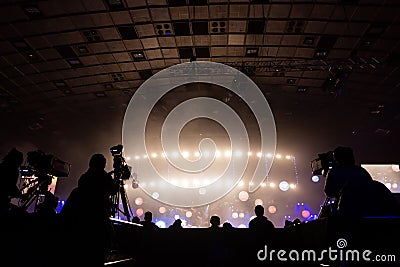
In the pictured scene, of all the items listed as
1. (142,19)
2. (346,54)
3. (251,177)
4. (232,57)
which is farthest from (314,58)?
(251,177)

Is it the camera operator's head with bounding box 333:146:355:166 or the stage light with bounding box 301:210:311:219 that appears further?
the stage light with bounding box 301:210:311:219

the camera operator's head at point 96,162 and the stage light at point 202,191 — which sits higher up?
the stage light at point 202,191

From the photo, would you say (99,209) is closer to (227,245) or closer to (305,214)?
(227,245)

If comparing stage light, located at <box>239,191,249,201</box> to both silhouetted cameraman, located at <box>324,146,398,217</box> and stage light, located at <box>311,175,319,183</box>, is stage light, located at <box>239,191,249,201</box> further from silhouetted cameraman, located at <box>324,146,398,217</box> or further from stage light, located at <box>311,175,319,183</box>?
silhouetted cameraman, located at <box>324,146,398,217</box>

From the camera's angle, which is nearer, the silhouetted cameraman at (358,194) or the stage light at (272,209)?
the silhouetted cameraman at (358,194)

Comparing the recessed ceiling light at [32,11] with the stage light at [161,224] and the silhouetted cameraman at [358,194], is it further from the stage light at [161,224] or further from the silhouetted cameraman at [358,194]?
the stage light at [161,224]

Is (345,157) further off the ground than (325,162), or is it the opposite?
(325,162)

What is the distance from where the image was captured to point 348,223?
1700mm

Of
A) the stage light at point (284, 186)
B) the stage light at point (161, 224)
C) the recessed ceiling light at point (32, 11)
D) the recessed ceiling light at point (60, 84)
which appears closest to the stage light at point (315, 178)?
the stage light at point (284, 186)

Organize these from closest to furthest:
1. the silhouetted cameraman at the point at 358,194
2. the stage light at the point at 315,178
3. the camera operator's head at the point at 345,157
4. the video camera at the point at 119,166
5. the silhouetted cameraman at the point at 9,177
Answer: the silhouetted cameraman at the point at 358,194 → the camera operator's head at the point at 345,157 → the silhouetted cameraman at the point at 9,177 → the video camera at the point at 119,166 → the stage light at the point at 315,178

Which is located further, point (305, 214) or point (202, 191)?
point (202, 191)

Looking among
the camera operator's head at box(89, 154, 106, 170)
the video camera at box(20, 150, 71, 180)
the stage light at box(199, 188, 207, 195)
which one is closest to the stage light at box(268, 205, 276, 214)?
the stage light at box(199, 188, 207, 195)

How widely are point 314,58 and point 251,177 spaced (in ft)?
28.8

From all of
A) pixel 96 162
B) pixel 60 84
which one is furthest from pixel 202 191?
pixel 96 162
